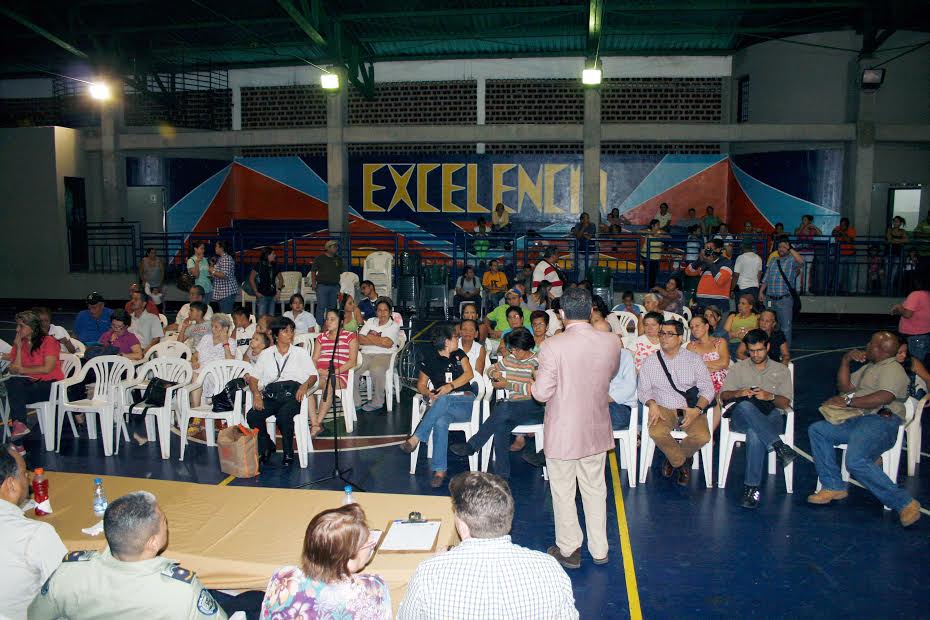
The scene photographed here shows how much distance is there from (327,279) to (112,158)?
8.08m

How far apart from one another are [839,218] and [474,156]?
26.8 feet

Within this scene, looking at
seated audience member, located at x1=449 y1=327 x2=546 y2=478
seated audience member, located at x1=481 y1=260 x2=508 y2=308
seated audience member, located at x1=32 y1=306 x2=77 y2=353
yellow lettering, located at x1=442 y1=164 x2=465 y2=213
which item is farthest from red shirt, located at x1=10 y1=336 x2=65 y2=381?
yellow lettering, located at x1=442 y1=164 x2=465 y2=213

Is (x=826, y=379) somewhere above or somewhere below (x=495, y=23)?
below

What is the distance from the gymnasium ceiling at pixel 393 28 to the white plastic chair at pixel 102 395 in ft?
25.2

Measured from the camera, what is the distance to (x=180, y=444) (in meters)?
6.92

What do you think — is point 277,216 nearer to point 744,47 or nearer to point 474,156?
point 474,156

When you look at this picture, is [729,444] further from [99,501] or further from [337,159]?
[337,159]

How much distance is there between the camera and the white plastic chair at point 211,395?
6699 mm

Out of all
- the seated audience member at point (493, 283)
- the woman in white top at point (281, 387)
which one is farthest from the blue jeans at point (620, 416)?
the seated audience member at point (493, 283)

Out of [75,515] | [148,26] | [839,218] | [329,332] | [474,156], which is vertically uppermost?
[148,26]

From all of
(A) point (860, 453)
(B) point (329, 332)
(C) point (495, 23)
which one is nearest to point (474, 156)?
(C) point (495, 23)

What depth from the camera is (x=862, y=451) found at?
17.7ft

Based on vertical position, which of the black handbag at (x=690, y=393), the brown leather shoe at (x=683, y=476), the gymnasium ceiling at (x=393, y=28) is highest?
the gymnasium ceiling at (x=393, y=28)

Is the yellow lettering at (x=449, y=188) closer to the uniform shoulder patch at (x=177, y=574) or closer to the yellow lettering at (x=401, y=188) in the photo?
the yellow lettering at (x=401, y=188)
